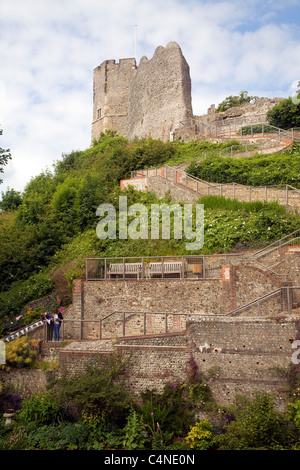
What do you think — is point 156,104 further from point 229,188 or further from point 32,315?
point 32,315

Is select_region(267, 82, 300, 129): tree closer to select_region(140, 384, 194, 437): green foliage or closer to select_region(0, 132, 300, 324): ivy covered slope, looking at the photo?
select_region(0, 132, 300, 324): ivy covered slope

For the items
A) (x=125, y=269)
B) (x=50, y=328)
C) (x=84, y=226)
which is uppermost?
(x=84, y=226)

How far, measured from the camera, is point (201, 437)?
11352 millimetres

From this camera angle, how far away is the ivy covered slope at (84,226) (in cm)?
1850

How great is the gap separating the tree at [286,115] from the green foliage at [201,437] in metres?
23.0

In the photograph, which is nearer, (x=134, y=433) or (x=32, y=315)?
(x=134, y=433)

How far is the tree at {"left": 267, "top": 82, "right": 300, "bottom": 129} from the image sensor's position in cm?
2990

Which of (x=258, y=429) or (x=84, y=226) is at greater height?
(x=84, y=226)

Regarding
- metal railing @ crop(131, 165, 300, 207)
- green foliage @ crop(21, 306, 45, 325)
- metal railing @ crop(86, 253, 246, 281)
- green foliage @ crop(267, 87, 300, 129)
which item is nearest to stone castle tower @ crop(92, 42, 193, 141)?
green foliage @ crop(267, 87, 300, 129)

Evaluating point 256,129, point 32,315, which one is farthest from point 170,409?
point 256,129

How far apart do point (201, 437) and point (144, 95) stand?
113 ft

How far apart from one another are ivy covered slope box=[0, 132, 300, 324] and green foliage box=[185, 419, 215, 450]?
25.0ft

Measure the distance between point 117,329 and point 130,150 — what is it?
15.9 meters

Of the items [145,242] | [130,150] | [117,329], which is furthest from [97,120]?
[117,329]
